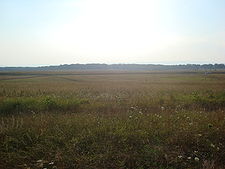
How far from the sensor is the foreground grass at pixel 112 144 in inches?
263

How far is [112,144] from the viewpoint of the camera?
24.6 ft

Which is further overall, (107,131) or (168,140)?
→ (107,131)

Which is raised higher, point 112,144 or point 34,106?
point 34,106

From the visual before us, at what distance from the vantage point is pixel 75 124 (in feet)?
29.5

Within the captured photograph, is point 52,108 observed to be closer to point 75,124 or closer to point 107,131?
point 75,124

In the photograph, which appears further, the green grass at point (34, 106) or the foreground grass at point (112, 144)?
the green grass at point (34, 106)

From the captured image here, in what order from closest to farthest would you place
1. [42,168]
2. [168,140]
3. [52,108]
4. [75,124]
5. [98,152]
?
[42,168]
[98,152]
[168,140]
[75,124]
[52,108]

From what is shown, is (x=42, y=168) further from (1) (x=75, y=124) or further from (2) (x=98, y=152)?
(1) (x=75, y=124)

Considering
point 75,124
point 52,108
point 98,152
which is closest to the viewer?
point 98,152

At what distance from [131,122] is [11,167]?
3942 millimetres

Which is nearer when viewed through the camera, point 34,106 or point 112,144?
point 112,144

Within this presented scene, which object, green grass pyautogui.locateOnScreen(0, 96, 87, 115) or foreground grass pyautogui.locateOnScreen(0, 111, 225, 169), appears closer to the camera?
foreground grass pyautogui.locateOnScreen(0, 111, 225, 169)

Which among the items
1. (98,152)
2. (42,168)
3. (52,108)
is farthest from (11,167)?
(52,108)

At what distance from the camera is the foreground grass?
6.67 metres
